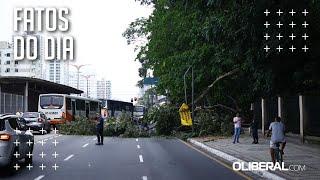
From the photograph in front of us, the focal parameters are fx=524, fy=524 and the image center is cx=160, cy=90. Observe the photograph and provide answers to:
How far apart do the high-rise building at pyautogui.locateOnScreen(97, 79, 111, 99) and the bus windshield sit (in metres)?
78.9

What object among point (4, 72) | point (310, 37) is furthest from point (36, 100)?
point (310, 37)

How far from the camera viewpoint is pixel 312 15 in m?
13.9

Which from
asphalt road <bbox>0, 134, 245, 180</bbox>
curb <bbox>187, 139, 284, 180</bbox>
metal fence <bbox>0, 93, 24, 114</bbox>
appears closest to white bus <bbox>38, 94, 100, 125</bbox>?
→ metal fence <bbox>0, 93, 24, 114</bbox>

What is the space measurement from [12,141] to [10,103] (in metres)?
35.4

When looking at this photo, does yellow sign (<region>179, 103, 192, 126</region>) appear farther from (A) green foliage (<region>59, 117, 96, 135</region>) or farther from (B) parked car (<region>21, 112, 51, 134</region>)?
(B) parked car (<region>21, 112, 51, 134</region>)

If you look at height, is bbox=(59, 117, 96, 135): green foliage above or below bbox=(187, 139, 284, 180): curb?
above

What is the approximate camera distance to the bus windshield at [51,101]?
46531 millimetres

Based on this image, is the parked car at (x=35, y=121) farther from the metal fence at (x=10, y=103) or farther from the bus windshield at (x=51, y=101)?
the metal fence at (x=10, y=103)

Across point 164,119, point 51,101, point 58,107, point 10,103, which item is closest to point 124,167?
point 164,119

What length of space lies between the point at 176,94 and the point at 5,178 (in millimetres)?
30550

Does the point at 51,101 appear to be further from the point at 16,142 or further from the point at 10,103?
the point at 16,142

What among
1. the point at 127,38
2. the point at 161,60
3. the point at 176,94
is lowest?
the point at 176,94

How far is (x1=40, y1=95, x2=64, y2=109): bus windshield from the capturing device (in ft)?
153

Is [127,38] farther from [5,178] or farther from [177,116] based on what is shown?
[5,178]
